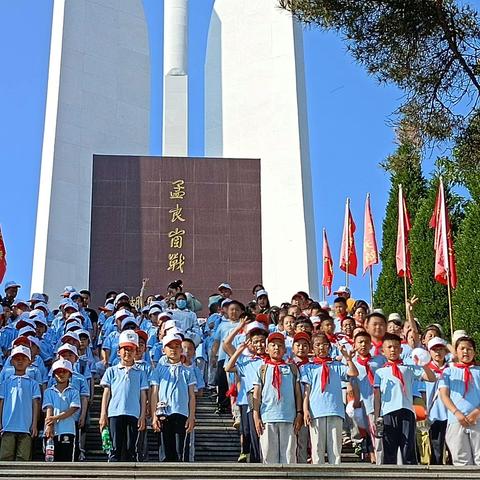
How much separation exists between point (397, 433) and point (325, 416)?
55cm

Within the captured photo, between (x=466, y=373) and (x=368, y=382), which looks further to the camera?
(x=368, y=382)

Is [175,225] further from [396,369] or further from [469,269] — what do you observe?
[396,369]

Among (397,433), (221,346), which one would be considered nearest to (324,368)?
(397,433)

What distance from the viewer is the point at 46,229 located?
60.6ft

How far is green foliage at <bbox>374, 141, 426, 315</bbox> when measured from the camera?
1798 centimetres

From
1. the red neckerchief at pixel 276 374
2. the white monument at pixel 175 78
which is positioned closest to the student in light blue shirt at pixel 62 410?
the red neckerchief at pixel 276 374

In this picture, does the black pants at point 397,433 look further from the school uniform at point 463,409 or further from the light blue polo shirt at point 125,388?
the light blue polo shirt at point 125,388

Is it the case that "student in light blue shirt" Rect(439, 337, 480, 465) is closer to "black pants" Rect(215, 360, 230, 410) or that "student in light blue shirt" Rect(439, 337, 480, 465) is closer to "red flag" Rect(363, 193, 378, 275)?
"black pants" Rect(215, 360, 230, 410)

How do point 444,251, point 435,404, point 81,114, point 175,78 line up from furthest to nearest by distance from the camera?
point 175,78, point 81,114, point 444,251, point 435,404

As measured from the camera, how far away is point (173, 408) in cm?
793

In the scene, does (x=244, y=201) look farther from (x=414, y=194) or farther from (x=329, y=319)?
(x=329, y=319)

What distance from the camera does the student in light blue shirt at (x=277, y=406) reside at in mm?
7699

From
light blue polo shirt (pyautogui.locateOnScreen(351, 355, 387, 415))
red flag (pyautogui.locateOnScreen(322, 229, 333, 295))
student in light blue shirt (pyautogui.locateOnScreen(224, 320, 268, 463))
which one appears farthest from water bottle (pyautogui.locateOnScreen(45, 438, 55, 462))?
red flag (pyautogui.locateOnScreen(322, 229, 333, 295))

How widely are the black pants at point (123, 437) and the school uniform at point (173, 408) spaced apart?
23 cm
